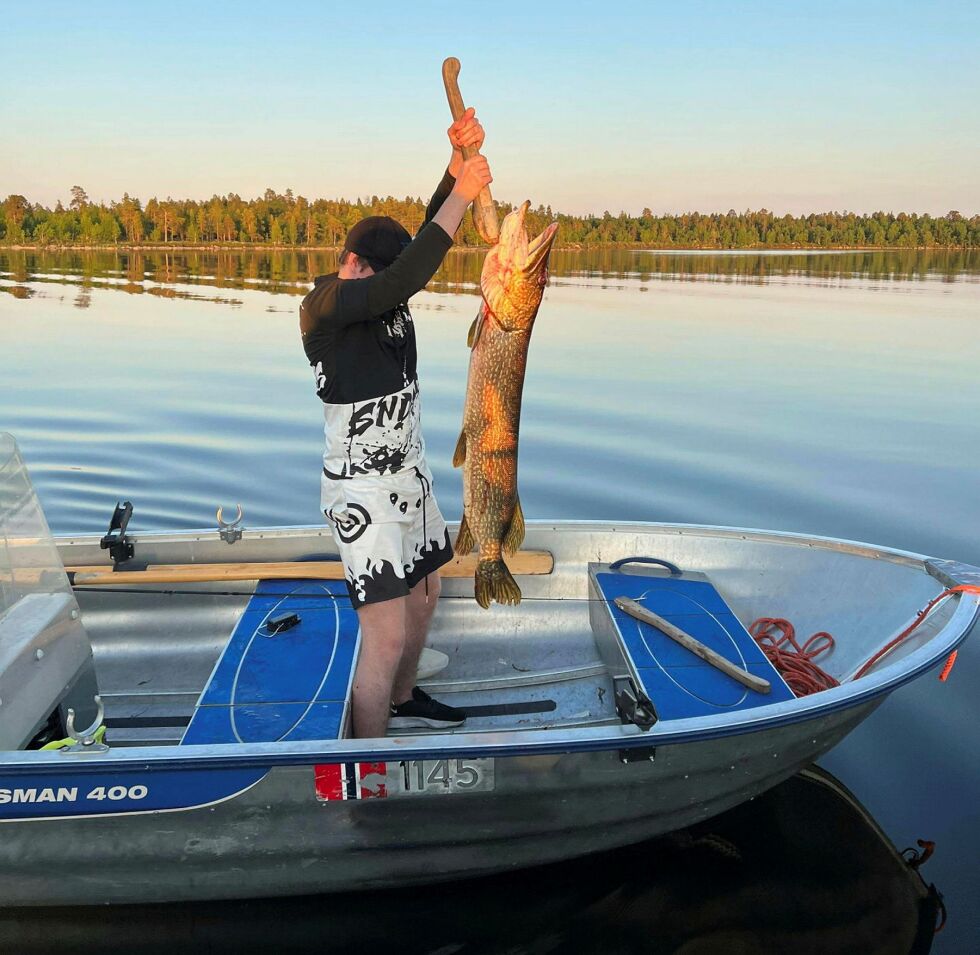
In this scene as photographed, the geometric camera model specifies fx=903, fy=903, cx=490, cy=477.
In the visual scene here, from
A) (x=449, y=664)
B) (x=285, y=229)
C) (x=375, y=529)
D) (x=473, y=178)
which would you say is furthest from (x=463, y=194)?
(x=285, y=229)

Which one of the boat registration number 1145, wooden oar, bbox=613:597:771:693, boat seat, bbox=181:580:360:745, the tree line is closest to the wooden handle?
the boat registration number 1145

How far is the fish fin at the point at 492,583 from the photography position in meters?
3.90

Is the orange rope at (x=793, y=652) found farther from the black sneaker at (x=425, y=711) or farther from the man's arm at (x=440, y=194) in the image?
the man's arm at (x=440, y=194)

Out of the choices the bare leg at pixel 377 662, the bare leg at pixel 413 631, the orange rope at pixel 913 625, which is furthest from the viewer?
the orange rope at pixel 913 625

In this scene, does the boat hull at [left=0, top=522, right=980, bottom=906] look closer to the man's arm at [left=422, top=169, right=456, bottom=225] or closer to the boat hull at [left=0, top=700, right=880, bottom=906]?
the boat hull at [left=0, top=700, right=880, bottom=906]

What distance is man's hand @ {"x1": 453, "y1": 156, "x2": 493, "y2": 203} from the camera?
10.2 ft

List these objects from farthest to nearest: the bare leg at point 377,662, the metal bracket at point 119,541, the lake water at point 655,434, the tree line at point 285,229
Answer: the tree line at point 285,229
the lake water at point 655,434
the metal bracket at point 119,541
the bare leg at point 377,662

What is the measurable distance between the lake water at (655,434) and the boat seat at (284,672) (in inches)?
109

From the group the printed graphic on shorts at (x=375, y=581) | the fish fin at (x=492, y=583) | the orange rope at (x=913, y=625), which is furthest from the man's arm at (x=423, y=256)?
the orange rope at (x=913, y=625)

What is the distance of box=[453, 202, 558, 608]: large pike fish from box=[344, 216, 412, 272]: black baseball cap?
40 cm

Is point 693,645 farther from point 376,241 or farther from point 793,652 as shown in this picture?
point 376,241

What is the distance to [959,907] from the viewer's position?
4.00 meters

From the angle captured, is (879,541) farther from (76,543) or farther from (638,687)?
(76,543)

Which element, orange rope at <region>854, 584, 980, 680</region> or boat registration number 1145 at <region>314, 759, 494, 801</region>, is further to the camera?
orange rope at <region>854, 584, 980, 680</region>
